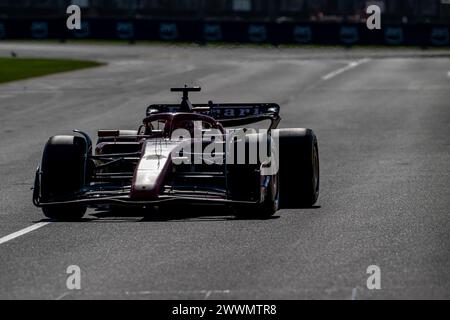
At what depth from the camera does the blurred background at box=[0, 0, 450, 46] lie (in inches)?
2258

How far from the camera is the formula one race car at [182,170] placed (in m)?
12.6

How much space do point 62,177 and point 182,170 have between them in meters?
1.24

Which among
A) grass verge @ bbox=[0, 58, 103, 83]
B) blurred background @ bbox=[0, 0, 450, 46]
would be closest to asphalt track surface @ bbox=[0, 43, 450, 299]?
grass verge @ bbox=[0, 58, 103, 83]

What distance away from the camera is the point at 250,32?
5828cm

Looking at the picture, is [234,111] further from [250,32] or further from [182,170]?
[250,32]

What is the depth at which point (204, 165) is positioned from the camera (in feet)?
44.2

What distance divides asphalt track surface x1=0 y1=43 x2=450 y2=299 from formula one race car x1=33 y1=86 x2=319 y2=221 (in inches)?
10.7

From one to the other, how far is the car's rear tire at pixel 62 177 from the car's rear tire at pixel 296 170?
7.10 feet

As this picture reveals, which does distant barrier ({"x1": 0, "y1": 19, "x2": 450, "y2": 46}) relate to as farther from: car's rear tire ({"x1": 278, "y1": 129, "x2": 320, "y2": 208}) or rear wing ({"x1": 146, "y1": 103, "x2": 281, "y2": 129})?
car's rear tire ({"x1": 278, "y1": 129, "x2": 320, "y2": 208})

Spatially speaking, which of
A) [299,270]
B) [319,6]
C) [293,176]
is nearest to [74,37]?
[319,6]

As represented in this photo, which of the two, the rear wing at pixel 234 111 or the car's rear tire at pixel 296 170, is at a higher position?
the rear wing at pixel 234 111

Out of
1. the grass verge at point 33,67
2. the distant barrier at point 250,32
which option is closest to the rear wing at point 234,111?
the grass verge at point 33,67

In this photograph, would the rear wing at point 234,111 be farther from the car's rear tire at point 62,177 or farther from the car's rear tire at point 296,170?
the car's rear tire at point 62,177
